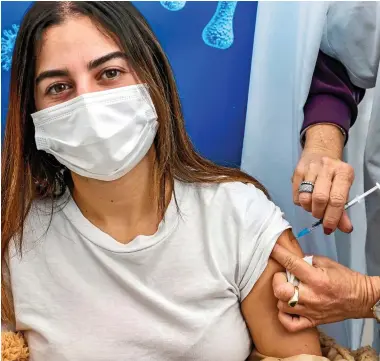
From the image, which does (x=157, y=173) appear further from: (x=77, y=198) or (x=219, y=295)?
(x=219, y=295)

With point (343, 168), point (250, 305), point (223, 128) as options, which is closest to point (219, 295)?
point (250, 305)

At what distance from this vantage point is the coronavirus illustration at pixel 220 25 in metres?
1.79

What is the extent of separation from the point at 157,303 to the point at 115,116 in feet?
1.43

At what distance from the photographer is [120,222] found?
1.47m

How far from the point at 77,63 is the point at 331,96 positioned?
27.4 inches

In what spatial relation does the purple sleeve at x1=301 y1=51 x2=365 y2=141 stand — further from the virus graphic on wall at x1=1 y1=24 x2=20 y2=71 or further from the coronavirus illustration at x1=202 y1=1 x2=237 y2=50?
the virus graphic on wall at x1=1 y1=24 x2=20 y2=71

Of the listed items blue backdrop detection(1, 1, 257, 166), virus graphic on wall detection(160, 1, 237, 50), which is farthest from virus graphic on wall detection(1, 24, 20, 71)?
virus graphic on wall detection(160, 1, 237, 50)

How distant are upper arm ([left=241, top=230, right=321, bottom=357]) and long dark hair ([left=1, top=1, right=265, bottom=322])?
27 cm

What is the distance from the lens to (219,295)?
1393mm

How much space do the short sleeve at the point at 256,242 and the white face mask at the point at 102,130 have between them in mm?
305

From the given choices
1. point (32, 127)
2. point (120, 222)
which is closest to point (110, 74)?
point (32, 127)

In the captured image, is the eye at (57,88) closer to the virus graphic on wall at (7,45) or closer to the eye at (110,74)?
the eye at (110,74)

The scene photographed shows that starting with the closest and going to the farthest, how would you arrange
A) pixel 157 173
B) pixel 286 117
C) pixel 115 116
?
pixel 115 116 → pixel 157 173 → pixel 286 117

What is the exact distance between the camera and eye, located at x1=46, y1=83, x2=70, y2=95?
4.44ft
